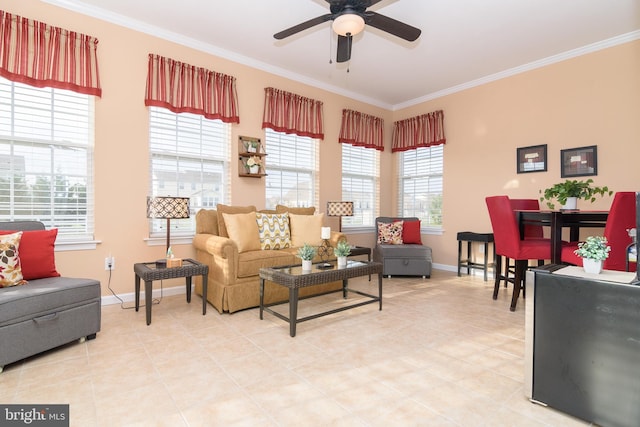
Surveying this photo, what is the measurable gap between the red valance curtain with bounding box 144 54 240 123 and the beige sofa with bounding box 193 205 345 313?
122 centimetres

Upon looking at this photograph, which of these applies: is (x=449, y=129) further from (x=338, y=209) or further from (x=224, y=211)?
(x=224, y=211)

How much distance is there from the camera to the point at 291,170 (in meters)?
5.07

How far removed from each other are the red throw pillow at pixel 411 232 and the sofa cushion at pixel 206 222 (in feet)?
9.74

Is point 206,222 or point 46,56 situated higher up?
point 46,56

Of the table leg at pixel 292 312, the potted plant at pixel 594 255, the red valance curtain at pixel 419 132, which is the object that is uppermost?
the red valance curtain at pixel 419 132

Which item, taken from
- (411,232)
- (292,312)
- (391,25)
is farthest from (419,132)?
(292,312)

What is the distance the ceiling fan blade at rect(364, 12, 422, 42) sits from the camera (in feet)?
8.79

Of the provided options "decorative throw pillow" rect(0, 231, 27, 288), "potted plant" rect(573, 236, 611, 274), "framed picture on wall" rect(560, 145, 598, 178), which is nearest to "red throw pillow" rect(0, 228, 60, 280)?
"decorative throw pillow" rect(0, 231, 27, 288)

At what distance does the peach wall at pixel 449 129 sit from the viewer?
3494 mm

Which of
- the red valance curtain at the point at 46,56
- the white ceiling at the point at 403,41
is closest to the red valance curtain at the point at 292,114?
the white ceiling at the point at 403,41

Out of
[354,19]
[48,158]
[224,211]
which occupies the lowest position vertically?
[224,211]

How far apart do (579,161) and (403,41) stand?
2644mm

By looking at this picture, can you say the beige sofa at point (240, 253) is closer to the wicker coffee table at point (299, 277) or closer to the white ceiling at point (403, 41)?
the wicker coffee table at point (299, 277)

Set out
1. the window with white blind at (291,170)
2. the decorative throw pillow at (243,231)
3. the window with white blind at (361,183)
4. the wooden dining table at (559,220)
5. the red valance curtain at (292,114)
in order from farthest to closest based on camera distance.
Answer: the window with white blind at (361,183)
the window with white blind at (291,170)
the red valance curtain at (292,114)
the decorative throw pillow at (243,231)
the wooden dining table at (559,220)
